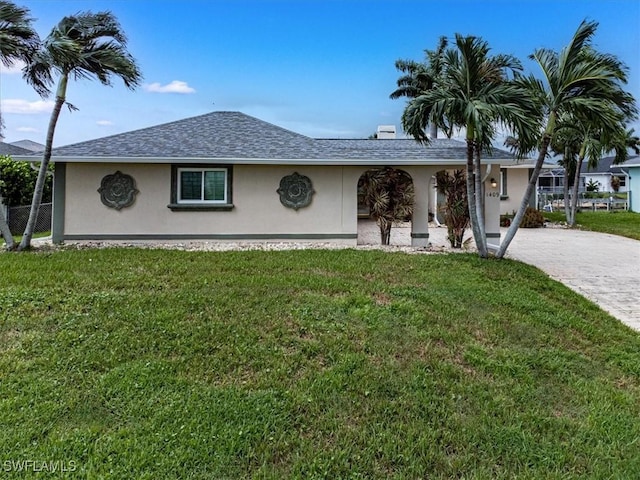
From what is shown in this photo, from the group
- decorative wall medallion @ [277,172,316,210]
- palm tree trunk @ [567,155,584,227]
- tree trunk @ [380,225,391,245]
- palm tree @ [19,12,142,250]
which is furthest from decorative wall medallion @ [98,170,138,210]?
palm tree trunk @ [567,155,584,227]

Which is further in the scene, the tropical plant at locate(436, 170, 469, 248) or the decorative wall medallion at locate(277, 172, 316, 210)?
the decorative wall medallion at locate(277, 172, 316, 210)

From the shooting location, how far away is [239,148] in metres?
11.7

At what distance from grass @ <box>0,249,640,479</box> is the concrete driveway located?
0.89 m

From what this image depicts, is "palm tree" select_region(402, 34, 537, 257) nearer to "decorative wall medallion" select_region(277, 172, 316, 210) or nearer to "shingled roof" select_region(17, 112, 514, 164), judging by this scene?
"shingled roof" select_region(17, 112, 514, 164)

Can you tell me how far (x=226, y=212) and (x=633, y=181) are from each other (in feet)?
96.9

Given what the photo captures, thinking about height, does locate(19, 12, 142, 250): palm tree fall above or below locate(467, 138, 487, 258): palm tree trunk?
above

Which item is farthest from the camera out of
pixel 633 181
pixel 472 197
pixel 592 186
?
pixel 592 186

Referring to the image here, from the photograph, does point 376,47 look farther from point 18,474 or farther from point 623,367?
point 18,474

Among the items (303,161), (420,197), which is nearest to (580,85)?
(420,197)

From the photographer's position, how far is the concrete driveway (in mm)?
7148

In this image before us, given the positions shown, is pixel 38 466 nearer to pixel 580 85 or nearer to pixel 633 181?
pixel 580 85

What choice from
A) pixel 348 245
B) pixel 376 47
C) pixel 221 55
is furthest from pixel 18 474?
pixel 376 47

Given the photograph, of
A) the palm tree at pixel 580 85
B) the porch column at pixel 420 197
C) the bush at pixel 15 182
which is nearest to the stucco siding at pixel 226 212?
the porch column at pixel 420 197

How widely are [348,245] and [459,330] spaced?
6681 millimetres
